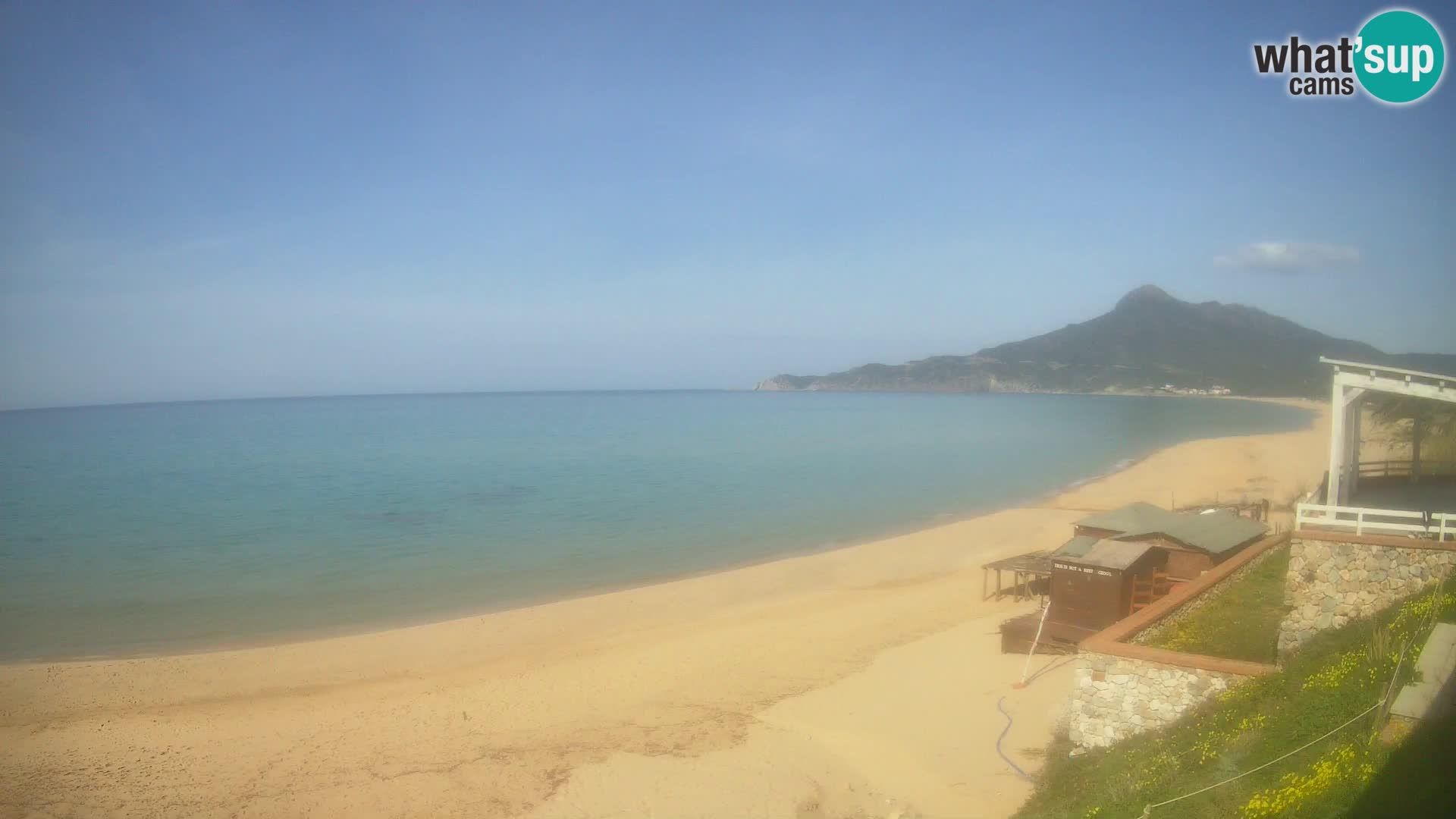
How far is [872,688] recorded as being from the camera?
14445 mm

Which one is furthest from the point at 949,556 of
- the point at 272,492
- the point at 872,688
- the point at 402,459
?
the point at 402,459

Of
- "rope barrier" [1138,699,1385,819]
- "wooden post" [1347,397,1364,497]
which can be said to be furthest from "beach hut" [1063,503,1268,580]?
"rope barrier" [1138,699,1385,819]

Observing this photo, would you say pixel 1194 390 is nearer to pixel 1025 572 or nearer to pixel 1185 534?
pixel 1025 572

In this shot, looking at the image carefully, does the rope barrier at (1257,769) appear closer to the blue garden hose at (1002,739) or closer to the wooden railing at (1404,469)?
the blue garden hose at (1002,739)

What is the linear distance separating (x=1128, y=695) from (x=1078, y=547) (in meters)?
8.24

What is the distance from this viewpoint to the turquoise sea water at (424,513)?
75.8 ft

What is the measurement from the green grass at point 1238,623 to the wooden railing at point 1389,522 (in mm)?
1515

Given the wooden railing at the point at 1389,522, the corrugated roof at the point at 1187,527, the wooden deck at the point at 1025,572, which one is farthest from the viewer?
the wooden deck at the point at 1025,572

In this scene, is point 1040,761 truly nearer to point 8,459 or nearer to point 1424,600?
point 1424,600

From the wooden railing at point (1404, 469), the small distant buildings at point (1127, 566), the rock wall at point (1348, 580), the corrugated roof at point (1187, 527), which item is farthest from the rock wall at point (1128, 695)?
the wooden railing at point (1404, 469)

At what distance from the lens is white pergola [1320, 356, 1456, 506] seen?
38.8ft

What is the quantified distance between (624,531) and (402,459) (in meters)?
40.2

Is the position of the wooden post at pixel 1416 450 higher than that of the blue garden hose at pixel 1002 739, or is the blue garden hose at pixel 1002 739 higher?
the wooden post at pixel 1416 450

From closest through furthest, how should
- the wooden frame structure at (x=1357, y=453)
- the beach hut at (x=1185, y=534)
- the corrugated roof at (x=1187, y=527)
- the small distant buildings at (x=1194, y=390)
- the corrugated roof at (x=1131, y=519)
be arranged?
the wooden frame structure at (x=1357, y=453) < the beach hut at (x=1185, y=534) < the corrugated roof at (x=1187, y=527) < the corrugated roof at (x=1131, y=519) < the small distant buildings at (x=1194, y=390)
